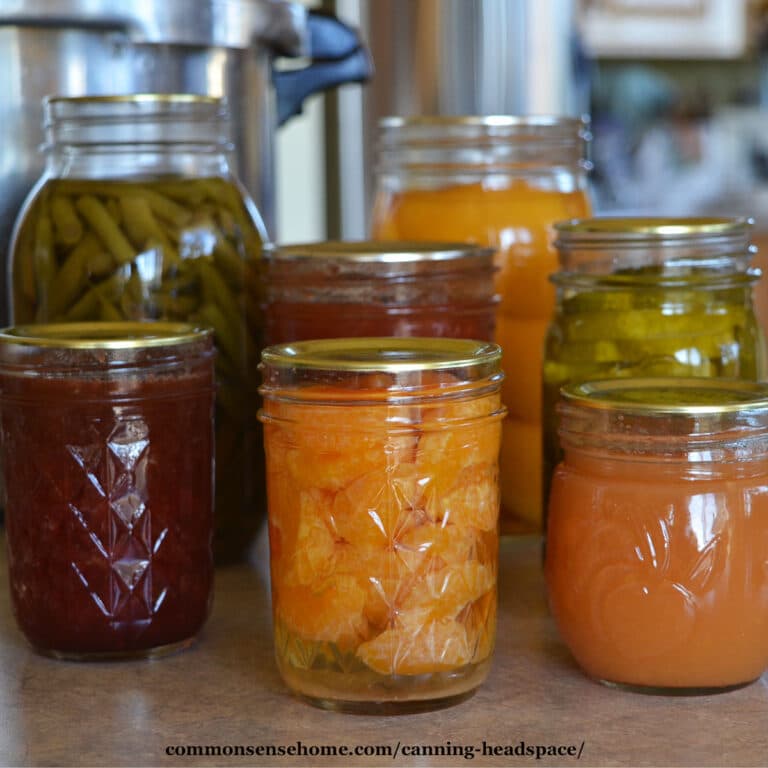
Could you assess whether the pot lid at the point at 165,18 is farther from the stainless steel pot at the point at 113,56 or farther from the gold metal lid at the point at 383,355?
the gold metal lid at the point at 383,355

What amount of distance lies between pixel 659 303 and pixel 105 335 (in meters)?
0.29

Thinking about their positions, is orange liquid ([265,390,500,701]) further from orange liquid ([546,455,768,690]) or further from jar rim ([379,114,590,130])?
jar rim ([379,114,590,130])

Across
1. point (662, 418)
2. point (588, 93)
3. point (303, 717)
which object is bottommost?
point (303, 717)

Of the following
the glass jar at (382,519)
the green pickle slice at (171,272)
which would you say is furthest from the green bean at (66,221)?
the glass jar at (382,519)

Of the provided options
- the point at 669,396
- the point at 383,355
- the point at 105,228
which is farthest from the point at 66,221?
the point at 669,396

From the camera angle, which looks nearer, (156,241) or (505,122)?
(156,241)

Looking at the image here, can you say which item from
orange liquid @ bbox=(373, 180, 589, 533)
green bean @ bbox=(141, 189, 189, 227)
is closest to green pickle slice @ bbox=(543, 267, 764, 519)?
orange liquid @ bbox=(373, 180, 589, 533)

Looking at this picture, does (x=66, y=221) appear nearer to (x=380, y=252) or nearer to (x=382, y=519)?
(x=380, y=252)

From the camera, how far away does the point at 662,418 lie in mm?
588

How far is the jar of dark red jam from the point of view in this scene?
2.08 feet

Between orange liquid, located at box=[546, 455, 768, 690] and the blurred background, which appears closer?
orange liquid, located at box=[546, 455, 768, 690]

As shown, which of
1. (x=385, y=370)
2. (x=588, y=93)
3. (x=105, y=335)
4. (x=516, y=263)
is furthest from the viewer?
(x=588, y=93)

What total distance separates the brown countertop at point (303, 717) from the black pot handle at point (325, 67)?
50cm

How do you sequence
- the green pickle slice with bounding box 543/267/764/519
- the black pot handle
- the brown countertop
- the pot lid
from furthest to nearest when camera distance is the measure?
the black pot handle, the pot lid, the green pickle slice with bounding box 543/267/764/519, the brown countertop
